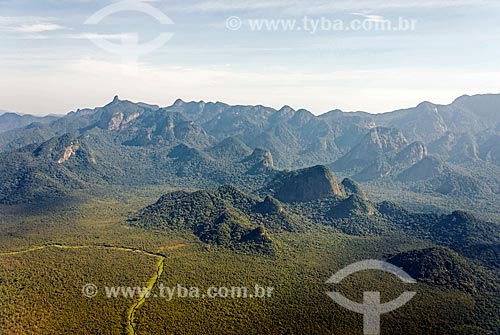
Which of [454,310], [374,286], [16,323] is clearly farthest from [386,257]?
[16,323]

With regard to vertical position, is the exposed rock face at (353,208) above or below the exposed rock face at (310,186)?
below

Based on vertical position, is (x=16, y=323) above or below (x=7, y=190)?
below

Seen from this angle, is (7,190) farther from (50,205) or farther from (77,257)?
(77,257)
